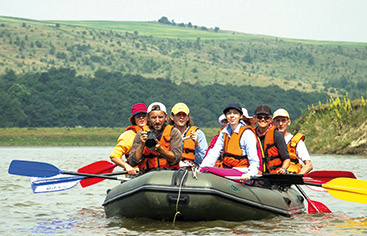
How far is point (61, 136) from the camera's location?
2450 inches

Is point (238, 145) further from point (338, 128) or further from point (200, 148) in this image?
point (338, 128)

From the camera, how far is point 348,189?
1193 cm

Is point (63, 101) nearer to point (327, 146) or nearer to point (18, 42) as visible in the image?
point (18, 42)

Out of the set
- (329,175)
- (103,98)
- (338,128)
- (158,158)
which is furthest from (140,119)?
(103,98)

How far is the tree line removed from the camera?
87.8 m

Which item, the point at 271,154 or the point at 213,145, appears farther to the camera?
the point at 213,145

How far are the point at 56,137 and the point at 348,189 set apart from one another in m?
51.9

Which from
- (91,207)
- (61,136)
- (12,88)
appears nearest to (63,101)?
(12,88)

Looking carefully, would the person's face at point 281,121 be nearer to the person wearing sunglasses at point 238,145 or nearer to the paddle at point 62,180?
the person wearing sunglasses at point 238,145

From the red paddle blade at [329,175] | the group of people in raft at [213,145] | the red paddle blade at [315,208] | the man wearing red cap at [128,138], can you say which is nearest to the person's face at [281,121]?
the group of people in raft at [213,145]

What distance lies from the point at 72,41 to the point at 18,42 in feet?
46.8

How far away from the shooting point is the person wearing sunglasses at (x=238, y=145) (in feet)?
35.2

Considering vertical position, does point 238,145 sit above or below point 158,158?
above

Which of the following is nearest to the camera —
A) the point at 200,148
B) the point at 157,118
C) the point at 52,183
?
the point at 157,118
